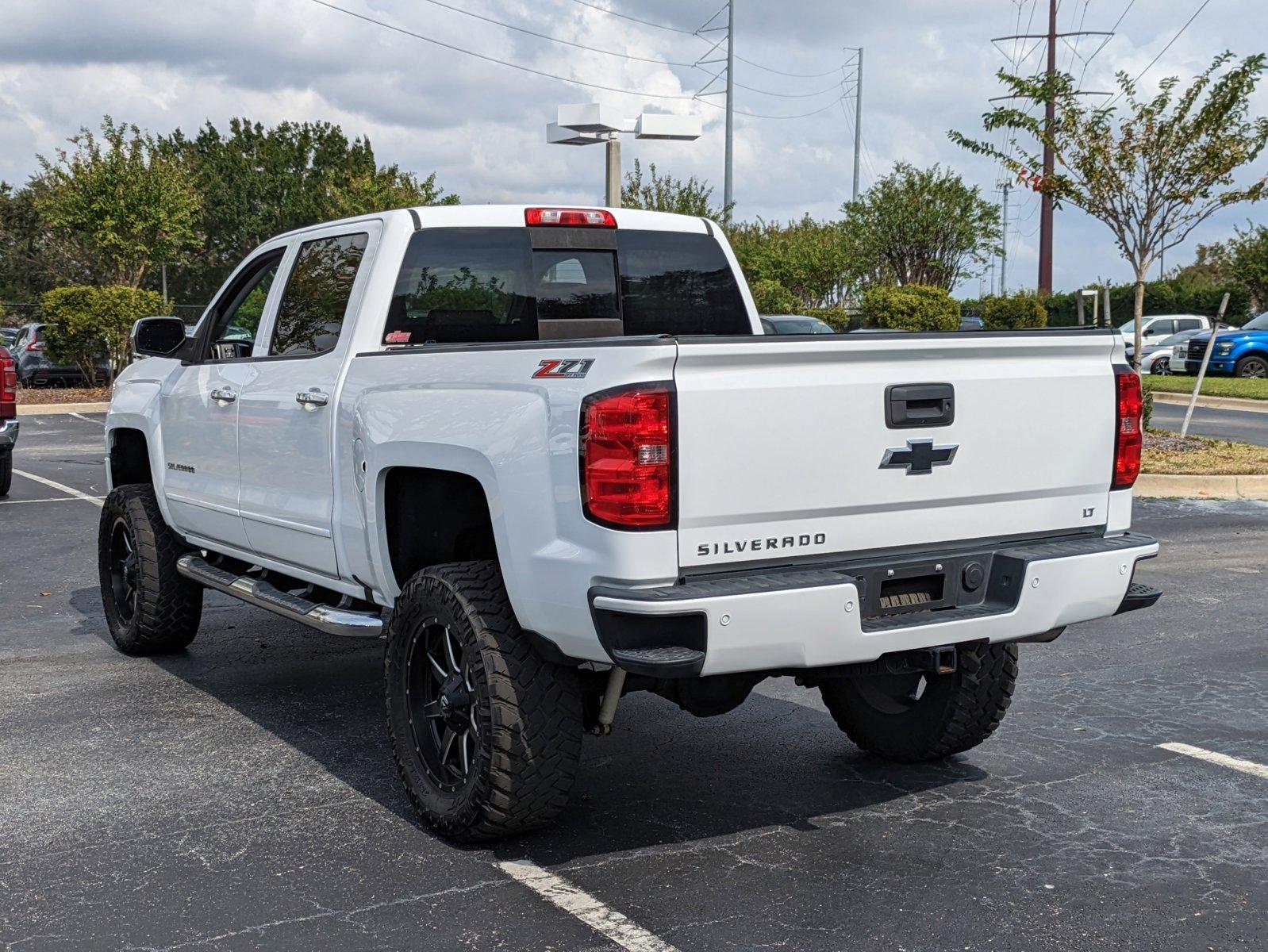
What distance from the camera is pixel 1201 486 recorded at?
44.8ft

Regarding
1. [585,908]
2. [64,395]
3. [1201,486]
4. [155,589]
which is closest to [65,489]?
[155,589]

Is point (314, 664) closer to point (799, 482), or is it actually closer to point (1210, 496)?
point (799, 482)

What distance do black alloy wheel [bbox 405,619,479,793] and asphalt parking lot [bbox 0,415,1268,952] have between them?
0.25 m

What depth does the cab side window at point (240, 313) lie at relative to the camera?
6.43 metres

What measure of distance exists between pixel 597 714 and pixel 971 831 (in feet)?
4.22

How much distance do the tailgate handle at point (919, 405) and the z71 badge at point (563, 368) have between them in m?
0.91

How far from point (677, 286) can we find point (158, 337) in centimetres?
264

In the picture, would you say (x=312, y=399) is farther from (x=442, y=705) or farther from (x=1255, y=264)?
(x=1255, y=264)

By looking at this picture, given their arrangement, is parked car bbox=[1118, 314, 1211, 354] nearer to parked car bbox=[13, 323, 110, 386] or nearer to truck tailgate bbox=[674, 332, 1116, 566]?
parked car bbox=[13, 323, 110, 386]

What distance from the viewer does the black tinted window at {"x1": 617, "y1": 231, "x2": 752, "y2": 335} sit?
237 inches

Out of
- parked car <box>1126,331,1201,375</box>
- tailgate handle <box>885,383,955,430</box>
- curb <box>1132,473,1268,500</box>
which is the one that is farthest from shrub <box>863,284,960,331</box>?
tailgate handle <box>885,383,955,430</box>

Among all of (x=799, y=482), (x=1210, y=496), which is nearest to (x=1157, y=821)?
(x=799, y=482)

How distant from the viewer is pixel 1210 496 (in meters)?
13.4

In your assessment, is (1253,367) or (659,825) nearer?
(659,825)
